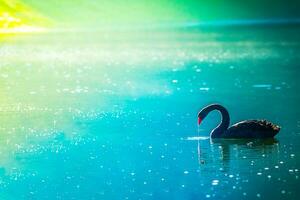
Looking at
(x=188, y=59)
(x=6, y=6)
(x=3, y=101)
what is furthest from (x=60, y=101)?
(x=6, y=6)

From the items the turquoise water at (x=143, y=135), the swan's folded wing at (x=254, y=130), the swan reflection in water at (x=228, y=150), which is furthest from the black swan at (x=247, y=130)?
the turquoise water at (x=143, y=135)

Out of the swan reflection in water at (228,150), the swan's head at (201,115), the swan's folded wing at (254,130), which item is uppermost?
the swan's head at (201,115)

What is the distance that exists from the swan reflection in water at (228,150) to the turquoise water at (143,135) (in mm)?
28

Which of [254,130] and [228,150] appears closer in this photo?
[228,150]

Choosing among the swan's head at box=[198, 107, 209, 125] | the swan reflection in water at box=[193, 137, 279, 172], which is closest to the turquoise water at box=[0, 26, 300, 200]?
the swan reflection in water at box=[193, 137, 279, 172]

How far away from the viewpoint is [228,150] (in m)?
24.8

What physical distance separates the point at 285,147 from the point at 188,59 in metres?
40.5

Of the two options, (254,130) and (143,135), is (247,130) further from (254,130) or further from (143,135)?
(143,135)

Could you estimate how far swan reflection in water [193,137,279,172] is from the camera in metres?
23.2

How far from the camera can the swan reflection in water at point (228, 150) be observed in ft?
76.1

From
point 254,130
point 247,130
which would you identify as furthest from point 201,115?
point 254,130

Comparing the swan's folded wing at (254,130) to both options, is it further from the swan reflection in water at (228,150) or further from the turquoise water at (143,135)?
the turquoise water at (143,135)

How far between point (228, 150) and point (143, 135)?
308cm

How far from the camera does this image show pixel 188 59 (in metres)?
65.2
